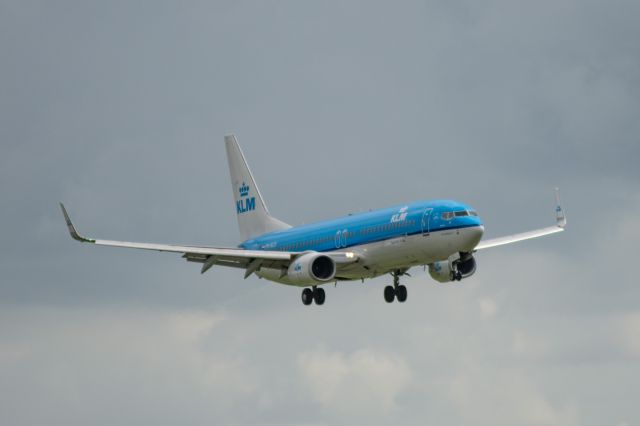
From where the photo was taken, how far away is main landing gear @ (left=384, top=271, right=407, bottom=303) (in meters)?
107

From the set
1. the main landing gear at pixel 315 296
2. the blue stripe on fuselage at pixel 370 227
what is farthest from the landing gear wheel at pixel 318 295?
the blue stripe on fuselage at pixel 370 227

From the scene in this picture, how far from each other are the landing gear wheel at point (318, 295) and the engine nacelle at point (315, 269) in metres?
4.01

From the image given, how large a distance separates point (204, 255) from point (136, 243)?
14.0ft

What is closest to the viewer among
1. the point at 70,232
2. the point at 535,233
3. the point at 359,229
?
the point at 70,232

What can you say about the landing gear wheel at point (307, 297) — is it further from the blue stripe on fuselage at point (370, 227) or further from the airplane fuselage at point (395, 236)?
the blue stripe on fuselage at point (370, 227)

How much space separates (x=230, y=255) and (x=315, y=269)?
5.64 meters

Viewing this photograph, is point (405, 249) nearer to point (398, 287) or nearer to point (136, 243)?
point (398, 287)

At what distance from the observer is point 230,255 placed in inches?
4070

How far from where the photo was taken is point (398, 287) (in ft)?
351

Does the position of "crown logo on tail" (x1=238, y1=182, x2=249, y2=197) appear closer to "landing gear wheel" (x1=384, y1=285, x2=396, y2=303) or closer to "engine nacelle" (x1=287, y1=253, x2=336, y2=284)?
"landing gear wheel" (x1=384, y1=285, x2=396, y2=303)

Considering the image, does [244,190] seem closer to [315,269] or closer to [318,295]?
[318,295]

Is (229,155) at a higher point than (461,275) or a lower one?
higher

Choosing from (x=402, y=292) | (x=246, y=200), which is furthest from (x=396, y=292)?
(x=246, y=200)

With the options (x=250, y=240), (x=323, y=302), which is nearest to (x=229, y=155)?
(x=250, y=240)
